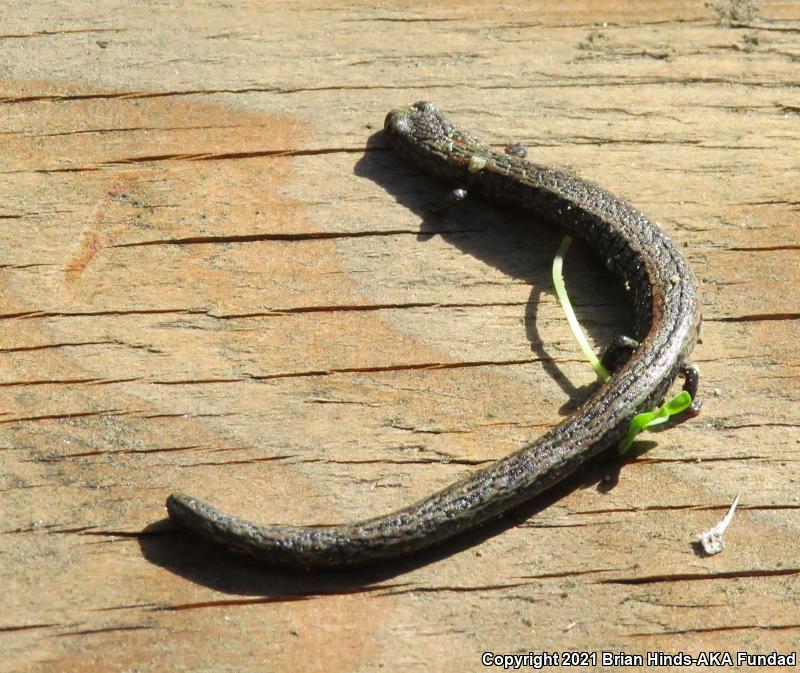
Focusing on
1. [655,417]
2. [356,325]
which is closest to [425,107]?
[356,325]

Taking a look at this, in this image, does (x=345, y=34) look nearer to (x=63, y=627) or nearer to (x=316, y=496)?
(x=316, y=496)

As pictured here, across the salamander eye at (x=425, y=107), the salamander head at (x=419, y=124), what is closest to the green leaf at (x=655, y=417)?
the salamander head at (x=419, y=124)

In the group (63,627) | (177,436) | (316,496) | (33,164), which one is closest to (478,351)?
(316,496)

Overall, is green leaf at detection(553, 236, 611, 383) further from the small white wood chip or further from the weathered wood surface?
the small white wood chip

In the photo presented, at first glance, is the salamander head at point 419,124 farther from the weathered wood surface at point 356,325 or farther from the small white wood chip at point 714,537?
the small white wood chip at point 714,537

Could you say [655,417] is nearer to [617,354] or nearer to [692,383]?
[692,383]
